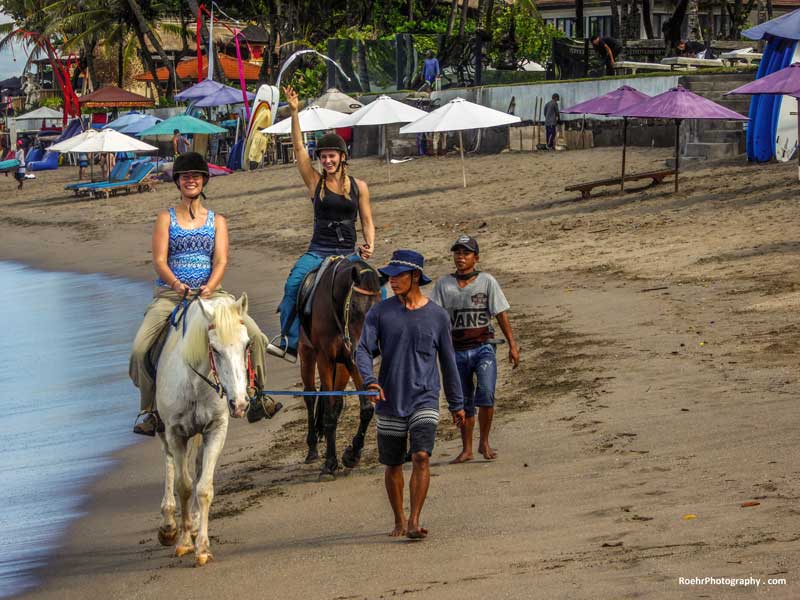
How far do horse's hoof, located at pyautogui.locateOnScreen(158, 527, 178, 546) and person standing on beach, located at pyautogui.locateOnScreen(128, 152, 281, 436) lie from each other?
2.02 ft

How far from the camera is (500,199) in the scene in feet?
84.0

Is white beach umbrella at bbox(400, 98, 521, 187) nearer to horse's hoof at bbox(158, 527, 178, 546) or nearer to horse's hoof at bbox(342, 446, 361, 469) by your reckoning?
horse's hoof at bbox(342, 446, 361, 469)

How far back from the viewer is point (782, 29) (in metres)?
24.4

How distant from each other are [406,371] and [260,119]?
32365mm

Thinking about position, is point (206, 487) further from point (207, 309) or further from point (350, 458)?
point (350, 458)

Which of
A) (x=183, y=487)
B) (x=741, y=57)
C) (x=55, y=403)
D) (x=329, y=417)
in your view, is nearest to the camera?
(x=183, y=487)

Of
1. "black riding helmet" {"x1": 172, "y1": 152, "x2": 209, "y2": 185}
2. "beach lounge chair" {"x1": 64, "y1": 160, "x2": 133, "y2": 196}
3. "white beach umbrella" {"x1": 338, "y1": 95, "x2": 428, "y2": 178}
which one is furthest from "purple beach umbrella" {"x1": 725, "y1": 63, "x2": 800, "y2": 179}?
"beach lounge chair" {"x1": 64, "y1": 160, "x2": 133, "y2": 196}

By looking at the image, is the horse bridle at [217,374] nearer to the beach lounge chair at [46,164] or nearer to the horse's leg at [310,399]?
the horse's leg at [310,399]

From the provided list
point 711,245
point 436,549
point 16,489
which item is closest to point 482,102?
point 711,245

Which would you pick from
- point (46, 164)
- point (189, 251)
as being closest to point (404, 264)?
point (189, 251)

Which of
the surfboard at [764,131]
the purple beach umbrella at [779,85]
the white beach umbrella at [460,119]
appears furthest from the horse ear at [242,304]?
the white beach umbrella at [460,119]

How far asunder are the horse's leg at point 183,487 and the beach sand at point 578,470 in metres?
0.20

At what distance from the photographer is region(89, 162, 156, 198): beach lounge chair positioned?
1501 inches

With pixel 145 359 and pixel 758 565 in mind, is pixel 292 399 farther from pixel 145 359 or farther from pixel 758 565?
pixel 758 565
